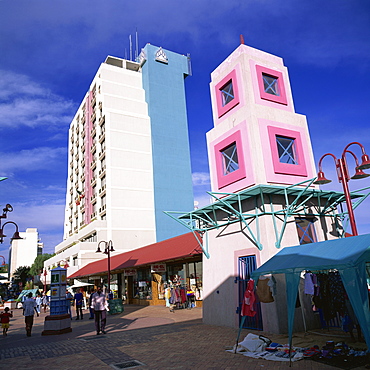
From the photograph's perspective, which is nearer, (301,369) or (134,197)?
(301,369)

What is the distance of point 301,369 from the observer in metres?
7.16

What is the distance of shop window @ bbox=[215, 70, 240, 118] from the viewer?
48.1 feet

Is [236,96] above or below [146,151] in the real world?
below

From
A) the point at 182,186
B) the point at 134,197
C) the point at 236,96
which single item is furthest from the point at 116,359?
the point at 182,186

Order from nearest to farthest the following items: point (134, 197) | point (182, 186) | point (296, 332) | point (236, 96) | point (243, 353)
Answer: point (243, 353)
point (296, 332)
point (236, 96)
point (134, 197)
point (182, 186)

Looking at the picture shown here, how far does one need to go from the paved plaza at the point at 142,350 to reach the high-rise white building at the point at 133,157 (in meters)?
28.9

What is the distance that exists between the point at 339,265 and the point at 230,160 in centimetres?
814

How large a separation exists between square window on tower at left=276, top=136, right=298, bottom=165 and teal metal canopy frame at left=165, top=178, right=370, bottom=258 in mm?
1271

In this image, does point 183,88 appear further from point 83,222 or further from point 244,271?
point 244,271

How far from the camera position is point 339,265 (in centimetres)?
697

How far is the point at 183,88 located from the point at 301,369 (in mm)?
48030

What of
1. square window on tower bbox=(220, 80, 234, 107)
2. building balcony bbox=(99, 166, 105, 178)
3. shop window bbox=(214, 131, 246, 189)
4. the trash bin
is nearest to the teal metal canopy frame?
shop window bbox=(214, 131, 246, 189)

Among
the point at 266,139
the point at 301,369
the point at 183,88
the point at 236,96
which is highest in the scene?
the point at 183,88

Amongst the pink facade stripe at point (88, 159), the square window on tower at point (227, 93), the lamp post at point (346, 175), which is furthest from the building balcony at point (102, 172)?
the lamp post at point (346, 175)
